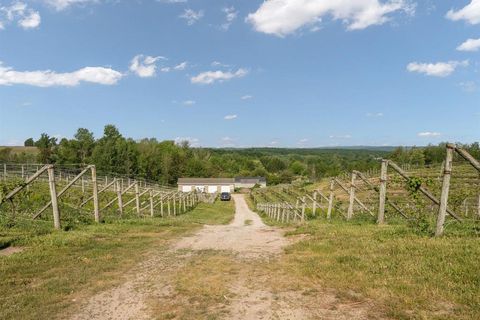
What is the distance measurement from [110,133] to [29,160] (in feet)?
72.4

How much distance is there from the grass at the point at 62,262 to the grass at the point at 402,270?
4022mm

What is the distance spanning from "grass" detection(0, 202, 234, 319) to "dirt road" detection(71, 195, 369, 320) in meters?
0.53

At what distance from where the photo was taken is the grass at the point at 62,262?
243 inches

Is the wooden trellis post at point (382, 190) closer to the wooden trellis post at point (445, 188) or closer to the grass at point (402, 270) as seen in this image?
the grass at point (402, 270)

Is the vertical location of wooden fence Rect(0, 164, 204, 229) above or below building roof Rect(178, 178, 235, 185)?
above

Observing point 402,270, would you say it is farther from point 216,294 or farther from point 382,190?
point 382,190

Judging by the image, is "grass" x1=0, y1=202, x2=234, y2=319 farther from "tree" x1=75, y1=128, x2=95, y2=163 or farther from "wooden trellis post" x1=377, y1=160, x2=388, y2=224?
"tree" x1=75, y1=128, x2=95, y2=163

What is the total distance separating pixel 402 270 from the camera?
22.1ft

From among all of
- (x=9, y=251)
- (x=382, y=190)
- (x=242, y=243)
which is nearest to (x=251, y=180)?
(x=382, y=190)

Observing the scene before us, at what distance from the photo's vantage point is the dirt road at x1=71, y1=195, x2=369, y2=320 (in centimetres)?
547

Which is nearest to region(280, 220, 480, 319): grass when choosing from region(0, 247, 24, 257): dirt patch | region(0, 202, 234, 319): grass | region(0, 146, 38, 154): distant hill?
region(0, 202, 234, 319): grass

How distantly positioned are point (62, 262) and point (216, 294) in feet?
14.5

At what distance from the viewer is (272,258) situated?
29.0 ft

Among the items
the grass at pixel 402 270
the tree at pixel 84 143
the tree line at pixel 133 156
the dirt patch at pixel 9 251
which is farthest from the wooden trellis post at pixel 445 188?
the tree at pixel 84 143
